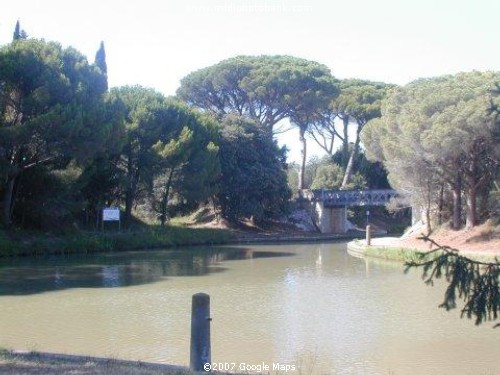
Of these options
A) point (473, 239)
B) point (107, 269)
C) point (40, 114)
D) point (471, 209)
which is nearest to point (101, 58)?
point (40, 114)

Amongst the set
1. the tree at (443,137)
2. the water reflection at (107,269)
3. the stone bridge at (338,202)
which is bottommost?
the water reflection at (107,269)

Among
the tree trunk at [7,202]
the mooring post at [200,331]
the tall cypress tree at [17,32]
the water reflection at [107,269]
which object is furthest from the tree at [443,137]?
the tall cypress tree at [17,32]

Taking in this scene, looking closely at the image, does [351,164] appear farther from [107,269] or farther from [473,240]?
[107,269]

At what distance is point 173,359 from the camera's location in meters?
9.64

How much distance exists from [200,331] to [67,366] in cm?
134

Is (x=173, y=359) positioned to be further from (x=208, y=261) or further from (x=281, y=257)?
(x=281, y=257)

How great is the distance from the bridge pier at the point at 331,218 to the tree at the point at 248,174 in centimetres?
352

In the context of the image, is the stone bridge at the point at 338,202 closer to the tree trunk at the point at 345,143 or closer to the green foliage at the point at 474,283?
the tree trunk at the point at 345,143

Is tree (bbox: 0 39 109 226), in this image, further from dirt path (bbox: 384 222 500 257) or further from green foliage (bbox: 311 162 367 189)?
green foliage (bbox: 311 162 367 189)

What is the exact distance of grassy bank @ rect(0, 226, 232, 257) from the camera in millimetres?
27831

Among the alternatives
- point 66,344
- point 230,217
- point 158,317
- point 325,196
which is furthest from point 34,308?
point 325,196

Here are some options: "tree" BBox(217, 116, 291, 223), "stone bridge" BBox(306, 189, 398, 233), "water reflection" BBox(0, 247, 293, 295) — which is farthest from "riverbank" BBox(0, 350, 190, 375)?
"stone bridge" BBox(306, 189, 398, 233)

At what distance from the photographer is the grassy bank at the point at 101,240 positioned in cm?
2783

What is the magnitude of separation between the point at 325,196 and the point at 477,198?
18.2 meters
